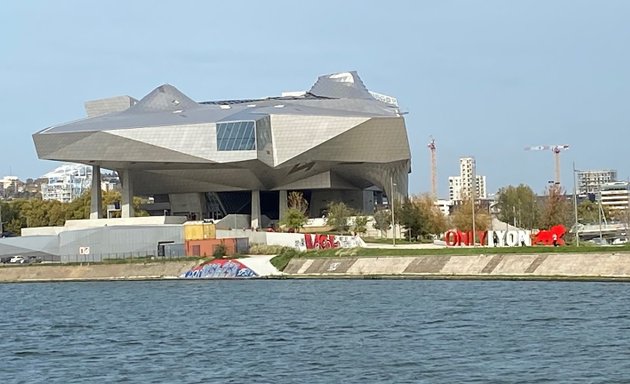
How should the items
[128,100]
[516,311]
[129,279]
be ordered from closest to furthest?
[516,311] → [129,279] → [128,100]

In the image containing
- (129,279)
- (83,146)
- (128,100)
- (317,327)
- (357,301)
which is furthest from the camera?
(128,100)

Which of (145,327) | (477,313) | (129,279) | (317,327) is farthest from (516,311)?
(129,279)

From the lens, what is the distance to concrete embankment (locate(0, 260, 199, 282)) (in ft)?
263

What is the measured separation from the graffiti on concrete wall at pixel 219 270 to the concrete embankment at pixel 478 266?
3171 mm

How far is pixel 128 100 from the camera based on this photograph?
112 m

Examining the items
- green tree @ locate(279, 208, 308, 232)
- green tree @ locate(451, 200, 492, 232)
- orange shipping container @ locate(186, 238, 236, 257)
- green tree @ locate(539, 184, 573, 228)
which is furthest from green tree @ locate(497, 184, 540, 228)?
orange shipping container @ locate(186, 238, 236, 257)

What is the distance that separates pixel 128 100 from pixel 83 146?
15093mm

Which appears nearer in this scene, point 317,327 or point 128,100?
point 317,327

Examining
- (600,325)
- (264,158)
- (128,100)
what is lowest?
(600,325)

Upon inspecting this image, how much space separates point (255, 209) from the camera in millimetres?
110188

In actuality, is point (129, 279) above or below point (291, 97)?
below

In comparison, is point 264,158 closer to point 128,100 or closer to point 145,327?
point 128,100

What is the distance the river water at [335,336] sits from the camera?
27.6m

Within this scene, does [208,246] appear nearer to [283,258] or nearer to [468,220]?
[283,258]
